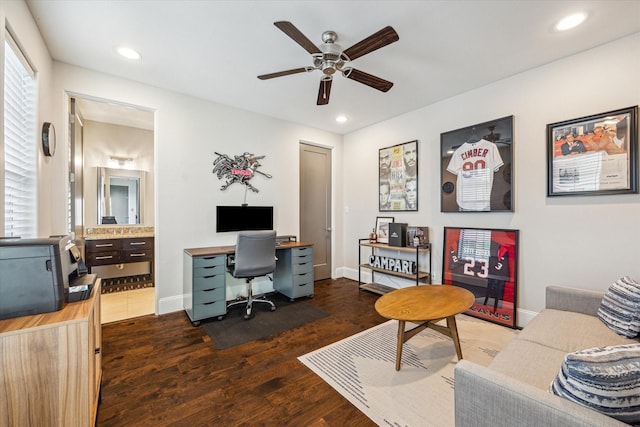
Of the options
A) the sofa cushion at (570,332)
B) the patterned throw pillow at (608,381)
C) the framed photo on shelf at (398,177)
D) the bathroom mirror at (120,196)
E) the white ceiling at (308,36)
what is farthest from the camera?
the bathroom mirror at (120,196)

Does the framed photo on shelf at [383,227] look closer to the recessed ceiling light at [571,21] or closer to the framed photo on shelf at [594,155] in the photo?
the framed photo on shelf at [594,155]

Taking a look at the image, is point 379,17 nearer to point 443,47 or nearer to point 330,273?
point 443,47

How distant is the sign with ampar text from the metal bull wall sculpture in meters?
2.15

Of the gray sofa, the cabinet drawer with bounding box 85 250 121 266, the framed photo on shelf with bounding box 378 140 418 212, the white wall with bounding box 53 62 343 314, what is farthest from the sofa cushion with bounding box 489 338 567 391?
the cabinet drawer with bounding box 85 250 121 266

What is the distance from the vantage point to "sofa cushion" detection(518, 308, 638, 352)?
5.22 feet

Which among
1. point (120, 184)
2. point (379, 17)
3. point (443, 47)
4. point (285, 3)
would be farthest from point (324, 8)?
point (120, 184)

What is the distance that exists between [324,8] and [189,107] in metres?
2.28

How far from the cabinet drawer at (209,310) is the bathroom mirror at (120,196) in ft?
8.94

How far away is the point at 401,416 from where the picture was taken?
1.59 metres

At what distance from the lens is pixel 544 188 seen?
266cm

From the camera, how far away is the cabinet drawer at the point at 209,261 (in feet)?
9.54

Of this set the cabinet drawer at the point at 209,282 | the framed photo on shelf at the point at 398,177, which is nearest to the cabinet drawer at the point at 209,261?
the cabinet drawer at the point at 209,282

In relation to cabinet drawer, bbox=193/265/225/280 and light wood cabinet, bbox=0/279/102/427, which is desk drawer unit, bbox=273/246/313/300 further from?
light wood cabinet, bbox=0/279/102/427

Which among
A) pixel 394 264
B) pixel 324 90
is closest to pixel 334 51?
pixel 324 90
